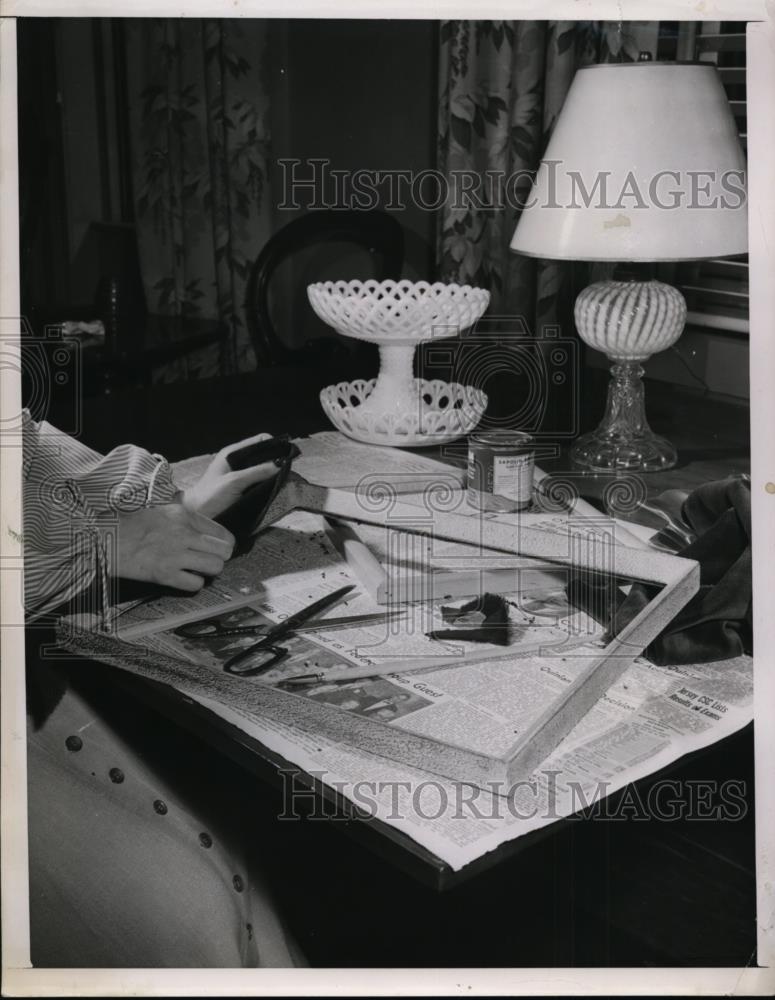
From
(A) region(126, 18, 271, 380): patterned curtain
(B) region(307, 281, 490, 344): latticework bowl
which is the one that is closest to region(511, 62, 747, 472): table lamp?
(B) region(307, 281, 490, 344): latticework bowl

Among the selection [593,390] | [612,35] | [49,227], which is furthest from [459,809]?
[49,227]

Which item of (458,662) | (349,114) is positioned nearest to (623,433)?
(458,662)

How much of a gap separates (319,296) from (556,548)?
486mm

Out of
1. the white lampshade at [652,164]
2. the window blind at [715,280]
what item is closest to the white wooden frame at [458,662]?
the white lampshade at [652,164]

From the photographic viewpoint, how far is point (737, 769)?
2.04 feet

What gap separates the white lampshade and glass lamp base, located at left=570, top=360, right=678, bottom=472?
0.49ft

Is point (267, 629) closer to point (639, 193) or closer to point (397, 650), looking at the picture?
point (397, 650)

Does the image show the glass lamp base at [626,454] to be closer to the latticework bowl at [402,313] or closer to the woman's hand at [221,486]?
the latticework bowl at [402,313]

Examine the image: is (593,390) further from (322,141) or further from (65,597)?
Answer: (322,141)

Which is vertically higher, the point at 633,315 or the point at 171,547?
the point at 633,315

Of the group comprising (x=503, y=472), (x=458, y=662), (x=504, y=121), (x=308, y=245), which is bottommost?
A: (x=458, y=662)

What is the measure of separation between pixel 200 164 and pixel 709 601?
218 cm

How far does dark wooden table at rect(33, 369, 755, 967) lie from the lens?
1.86 feet

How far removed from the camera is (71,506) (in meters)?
0.73
